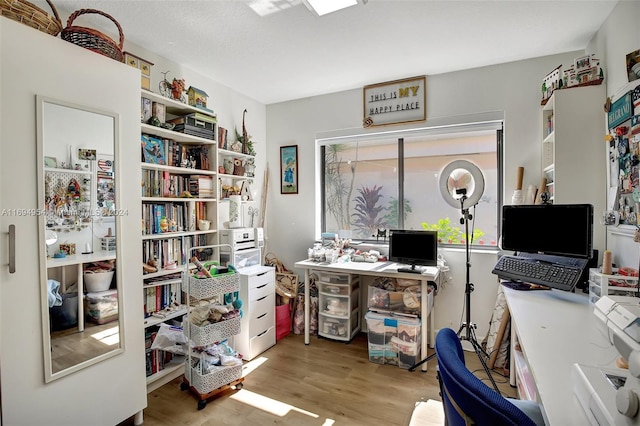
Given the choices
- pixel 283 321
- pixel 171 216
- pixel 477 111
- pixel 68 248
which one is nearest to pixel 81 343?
pixel 68 248

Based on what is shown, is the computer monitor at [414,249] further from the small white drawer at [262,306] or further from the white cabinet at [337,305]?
the small white drawer at [262,306]

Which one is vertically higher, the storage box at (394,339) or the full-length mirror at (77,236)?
the full-length mirror at (77,236)

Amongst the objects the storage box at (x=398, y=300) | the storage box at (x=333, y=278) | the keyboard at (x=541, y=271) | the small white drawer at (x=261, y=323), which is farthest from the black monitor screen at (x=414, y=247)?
the small white drawer at (x=261, y=323)

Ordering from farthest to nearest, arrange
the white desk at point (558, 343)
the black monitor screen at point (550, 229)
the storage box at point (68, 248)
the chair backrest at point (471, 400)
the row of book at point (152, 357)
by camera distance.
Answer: the row of book at point (152, 357) → the black monitor screen at point (550, 229) → the storage box at point (68, 248) → the white desk at point (558, 343) → the chair backrest at point (471, 400)

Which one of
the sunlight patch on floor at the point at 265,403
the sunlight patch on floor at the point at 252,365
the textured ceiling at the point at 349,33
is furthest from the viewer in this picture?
the sunlight patch on floor at the point at 252,365

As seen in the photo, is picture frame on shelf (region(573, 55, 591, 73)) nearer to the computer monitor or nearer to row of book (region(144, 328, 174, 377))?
the computer monitor

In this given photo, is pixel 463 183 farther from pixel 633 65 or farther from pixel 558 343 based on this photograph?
pixel 558 343

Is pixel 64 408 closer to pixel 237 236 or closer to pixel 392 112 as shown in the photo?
pixel 237 236

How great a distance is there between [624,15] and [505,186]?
51.6 inches

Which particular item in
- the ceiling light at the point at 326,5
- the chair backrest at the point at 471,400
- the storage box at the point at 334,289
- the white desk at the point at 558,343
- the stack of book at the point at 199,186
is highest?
the ceiling light at the point at 326,5

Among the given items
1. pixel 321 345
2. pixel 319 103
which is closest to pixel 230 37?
pixel 319 103

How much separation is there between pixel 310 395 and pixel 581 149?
2.48 metres

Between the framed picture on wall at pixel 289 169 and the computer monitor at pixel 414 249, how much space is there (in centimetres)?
137

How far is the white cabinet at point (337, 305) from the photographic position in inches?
119
